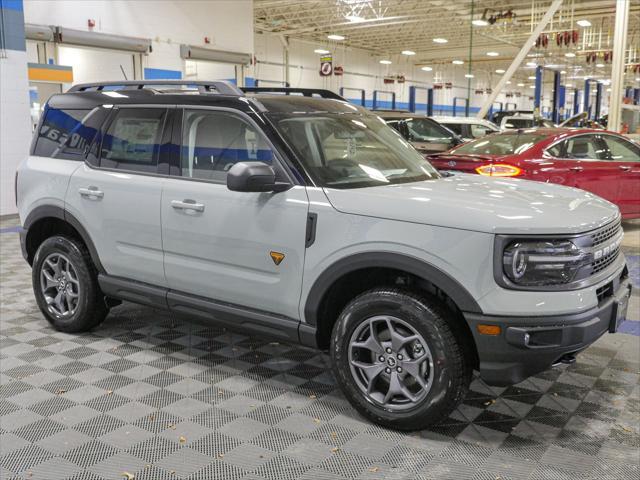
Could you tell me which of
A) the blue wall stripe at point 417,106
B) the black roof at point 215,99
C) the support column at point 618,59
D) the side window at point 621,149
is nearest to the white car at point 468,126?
the support column at point 618,59

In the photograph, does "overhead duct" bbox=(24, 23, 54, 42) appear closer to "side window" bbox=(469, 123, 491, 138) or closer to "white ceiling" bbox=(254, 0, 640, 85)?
"side window" bbox=(469, 123, 491, 138)

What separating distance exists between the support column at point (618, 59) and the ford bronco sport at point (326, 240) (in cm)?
1045

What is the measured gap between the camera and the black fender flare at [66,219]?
171 inches

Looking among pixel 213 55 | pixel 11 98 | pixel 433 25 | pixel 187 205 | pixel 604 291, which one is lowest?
pixel 604 291

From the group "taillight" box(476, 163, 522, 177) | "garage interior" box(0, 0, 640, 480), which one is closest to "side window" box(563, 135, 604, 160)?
"taillight" box(476, 163, 522, 177)

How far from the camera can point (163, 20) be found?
1475 cm

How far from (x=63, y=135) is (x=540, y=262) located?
339 cm

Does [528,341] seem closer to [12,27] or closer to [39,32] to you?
[12,27]

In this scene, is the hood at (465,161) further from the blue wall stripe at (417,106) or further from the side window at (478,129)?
the blue wall stripe at (417,106)

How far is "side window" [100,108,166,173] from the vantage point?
400 centimetres

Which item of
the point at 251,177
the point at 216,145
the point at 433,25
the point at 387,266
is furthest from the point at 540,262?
the point at 433,25

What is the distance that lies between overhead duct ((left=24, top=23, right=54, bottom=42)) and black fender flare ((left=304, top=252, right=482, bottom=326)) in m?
11.0

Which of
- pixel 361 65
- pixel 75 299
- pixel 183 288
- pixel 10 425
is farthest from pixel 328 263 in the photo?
pixel 361 65

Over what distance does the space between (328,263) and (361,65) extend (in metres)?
36.6
